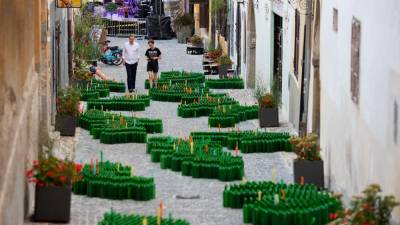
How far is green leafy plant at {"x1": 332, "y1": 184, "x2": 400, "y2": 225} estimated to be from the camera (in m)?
14.2

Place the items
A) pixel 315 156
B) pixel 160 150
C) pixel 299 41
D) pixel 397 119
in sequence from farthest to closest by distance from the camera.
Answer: pixel 299 41 < pixel 160 150 < pixel 315 156 < pixel 397 119

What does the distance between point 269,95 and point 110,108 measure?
4.41 m

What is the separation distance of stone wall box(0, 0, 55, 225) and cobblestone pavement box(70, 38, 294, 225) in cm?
119

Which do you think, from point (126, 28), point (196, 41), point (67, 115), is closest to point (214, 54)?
point (196, 41)

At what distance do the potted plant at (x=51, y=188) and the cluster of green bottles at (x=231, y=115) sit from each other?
35.6 ft

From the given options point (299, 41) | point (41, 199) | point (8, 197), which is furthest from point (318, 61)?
point (8, 197)

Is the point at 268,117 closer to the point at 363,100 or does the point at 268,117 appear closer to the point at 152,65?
the point at 152,65

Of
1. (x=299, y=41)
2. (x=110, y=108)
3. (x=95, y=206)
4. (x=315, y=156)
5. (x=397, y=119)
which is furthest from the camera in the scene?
(x=110, y=108)

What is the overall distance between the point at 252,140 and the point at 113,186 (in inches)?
227

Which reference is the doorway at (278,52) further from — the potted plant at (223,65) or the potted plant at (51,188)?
the potted plant at (51,188)

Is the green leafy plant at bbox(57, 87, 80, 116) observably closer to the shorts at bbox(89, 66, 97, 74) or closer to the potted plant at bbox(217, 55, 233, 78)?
the shorts at bbox(89, 66, 97, 74)

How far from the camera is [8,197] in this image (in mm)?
13766

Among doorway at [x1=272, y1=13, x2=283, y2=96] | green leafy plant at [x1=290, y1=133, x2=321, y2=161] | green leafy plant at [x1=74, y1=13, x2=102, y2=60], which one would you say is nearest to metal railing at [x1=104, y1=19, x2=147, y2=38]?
green leafy plant at [x1=74, y1=13, x2=102, y2=60]

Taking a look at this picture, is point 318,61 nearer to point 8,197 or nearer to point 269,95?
point 269,95
